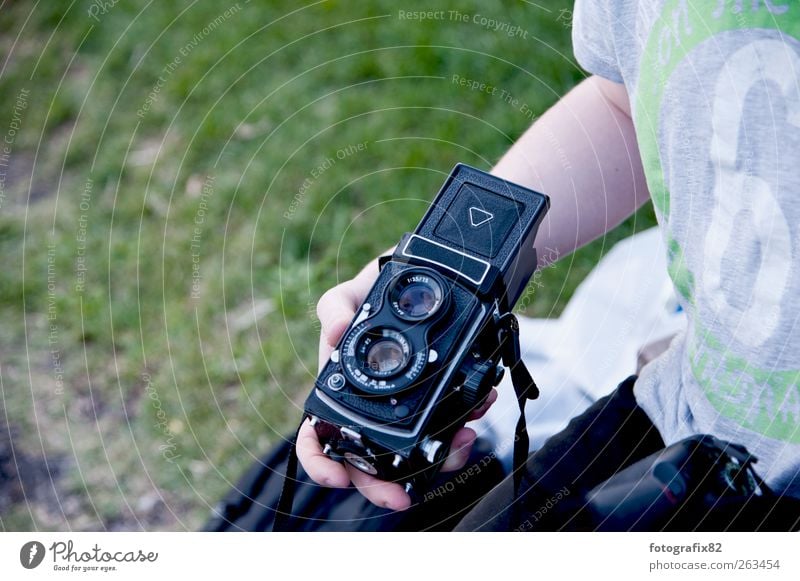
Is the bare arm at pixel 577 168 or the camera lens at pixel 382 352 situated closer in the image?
the camera lens at pixel 382 352

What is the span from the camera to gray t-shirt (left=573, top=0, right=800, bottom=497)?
58cm

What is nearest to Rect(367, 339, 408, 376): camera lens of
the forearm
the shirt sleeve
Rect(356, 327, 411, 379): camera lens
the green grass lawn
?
Rect(356, 327, 411, 379): camera lens

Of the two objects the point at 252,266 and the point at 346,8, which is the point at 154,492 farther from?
the point at 346,8

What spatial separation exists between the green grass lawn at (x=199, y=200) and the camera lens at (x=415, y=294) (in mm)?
689

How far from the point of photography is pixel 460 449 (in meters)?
0.74

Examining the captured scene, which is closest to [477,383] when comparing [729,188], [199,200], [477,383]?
[477,383]

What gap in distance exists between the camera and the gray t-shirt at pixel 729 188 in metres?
0.58

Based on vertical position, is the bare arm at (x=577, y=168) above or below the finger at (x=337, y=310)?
above

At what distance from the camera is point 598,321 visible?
101 cm

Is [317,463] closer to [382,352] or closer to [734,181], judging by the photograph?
[382,352]

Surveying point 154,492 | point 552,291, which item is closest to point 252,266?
point 154,492

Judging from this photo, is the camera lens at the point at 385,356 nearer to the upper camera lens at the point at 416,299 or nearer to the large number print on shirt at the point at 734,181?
the upper camera lens at the point at 416,299
